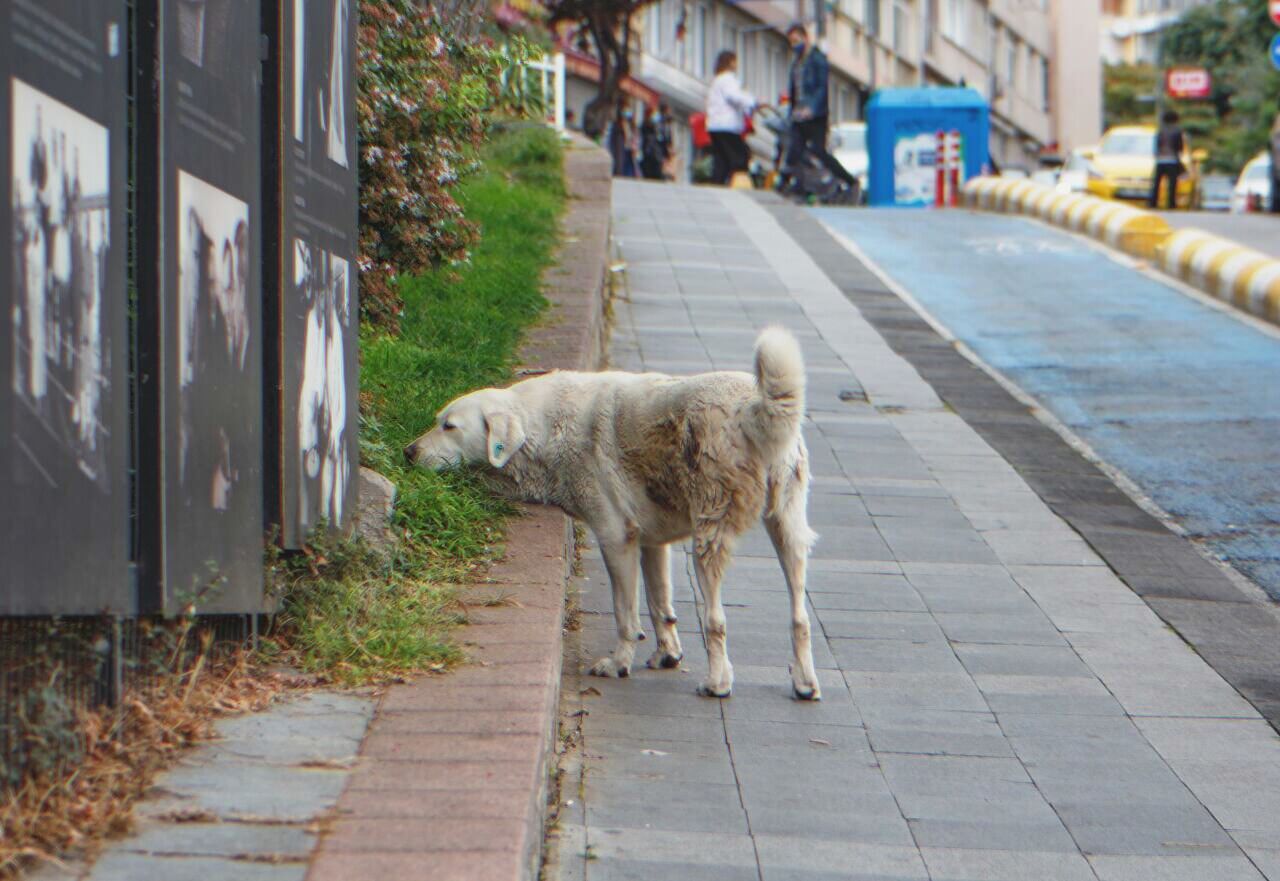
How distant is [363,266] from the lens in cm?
766

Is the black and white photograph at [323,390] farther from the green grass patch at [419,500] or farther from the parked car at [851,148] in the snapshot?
the parked car at [851,148]

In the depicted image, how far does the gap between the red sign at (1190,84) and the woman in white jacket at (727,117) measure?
133 feet

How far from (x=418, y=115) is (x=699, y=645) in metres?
2.61

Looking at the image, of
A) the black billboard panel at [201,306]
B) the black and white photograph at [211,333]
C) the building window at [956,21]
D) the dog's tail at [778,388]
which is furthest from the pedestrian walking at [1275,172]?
the building window at [956,21]

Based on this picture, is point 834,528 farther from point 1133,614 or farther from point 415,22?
point 415,22

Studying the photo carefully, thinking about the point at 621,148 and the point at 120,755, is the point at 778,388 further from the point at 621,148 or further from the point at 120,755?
the point at 621,148

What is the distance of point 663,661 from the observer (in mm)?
6320

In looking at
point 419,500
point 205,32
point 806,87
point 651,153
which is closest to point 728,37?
point 651,153

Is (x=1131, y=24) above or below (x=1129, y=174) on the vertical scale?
→ above

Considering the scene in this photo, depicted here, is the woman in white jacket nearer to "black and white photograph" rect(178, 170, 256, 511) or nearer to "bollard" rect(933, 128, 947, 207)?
"bollard" rect(933, 128, 947, 207)

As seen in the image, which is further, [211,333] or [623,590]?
[623,590]

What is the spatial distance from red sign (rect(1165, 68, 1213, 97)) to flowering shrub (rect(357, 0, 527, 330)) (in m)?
59.9

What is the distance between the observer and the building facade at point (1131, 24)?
334 ft

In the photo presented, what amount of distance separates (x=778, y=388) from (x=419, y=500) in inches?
53.8
